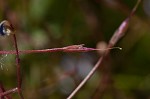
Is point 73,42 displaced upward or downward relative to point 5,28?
downward

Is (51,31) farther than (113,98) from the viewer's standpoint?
Yes

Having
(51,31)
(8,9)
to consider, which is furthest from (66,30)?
(8,9)

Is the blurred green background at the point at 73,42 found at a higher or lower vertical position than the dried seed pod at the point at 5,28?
lower

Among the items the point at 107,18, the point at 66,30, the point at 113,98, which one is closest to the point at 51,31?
the point at 66,30

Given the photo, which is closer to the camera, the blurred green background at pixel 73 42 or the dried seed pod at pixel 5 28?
the dried seed pod at pixel 5 28

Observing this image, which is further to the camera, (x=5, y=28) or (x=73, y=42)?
(x=73, y=42)

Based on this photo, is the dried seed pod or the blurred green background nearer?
the dried seed pod

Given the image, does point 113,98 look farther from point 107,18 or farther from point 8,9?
point 8,9

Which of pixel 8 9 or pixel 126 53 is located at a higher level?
pixel 8 9
